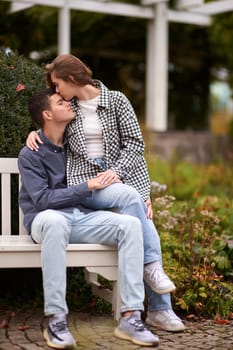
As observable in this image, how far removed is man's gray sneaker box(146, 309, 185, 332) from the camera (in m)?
4.03

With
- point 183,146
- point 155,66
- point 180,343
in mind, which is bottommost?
point 180,343

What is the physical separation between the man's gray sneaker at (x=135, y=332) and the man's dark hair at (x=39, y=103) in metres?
1.18

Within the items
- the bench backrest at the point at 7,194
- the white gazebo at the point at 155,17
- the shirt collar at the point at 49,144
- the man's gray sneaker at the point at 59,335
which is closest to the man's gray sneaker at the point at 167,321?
the man's gray sneaker at the point at 59,335

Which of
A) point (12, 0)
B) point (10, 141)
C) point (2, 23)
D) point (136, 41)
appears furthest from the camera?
point (136, 41)

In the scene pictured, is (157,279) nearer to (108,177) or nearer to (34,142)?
(108,177)

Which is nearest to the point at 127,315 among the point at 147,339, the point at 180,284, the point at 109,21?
the point at 147,339

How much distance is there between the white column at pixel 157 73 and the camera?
37.2 ft

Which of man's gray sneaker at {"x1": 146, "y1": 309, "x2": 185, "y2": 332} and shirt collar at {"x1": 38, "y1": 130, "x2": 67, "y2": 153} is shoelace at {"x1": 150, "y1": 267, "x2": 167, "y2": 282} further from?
shirt collar at {"x1": 38, "y1": 130, "x2": 67, "y2": 153}

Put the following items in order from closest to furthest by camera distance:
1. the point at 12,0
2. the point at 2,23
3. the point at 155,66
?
1. the point at 12,0
2. the point at 2,23
3. the point at 155,66

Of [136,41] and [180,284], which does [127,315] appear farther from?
[136,41]

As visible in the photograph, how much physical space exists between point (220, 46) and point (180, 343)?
9.18 meters

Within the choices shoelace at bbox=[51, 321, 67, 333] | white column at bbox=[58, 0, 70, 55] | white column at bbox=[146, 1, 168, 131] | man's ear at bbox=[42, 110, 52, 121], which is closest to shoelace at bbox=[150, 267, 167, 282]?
shoelace at bbox=[51, 321, 67, 333]

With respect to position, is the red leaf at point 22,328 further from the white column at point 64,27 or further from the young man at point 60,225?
the white column at point 64,27

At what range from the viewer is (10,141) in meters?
4.51
